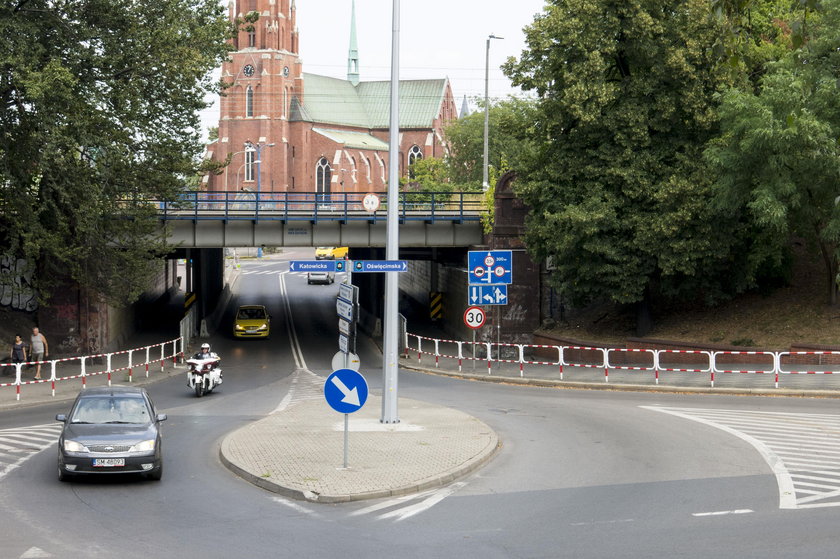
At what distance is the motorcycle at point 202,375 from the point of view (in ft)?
87.8

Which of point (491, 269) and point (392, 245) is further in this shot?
point (491, 269)

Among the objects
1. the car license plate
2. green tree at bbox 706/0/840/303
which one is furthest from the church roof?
the car license plate

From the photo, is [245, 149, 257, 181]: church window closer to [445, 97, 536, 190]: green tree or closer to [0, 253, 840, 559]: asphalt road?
[445, 97, 536, 190]: green tree

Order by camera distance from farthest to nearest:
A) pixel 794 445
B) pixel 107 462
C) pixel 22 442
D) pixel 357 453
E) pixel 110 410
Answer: pixel 22 442 → pixel 794 445 → pixel 357 453 → pixel 110 410 → pixel 107 462

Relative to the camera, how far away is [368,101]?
126250 millimetres

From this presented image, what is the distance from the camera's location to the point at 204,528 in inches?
466

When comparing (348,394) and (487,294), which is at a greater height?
(487,294)

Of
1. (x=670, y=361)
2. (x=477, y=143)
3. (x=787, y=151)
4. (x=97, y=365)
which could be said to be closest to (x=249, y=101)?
(x=477, y=143)

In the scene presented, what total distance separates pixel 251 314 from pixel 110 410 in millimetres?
31258

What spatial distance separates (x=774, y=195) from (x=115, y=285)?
20.5 metres

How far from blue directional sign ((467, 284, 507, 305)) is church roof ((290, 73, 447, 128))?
8292 centimetres

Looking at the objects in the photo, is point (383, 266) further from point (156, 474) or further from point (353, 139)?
point (353, 139)

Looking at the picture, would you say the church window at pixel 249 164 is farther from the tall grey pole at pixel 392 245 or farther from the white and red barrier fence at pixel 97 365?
the tall grey pole at pixel 392 245

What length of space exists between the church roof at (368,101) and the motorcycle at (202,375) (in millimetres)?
88622
